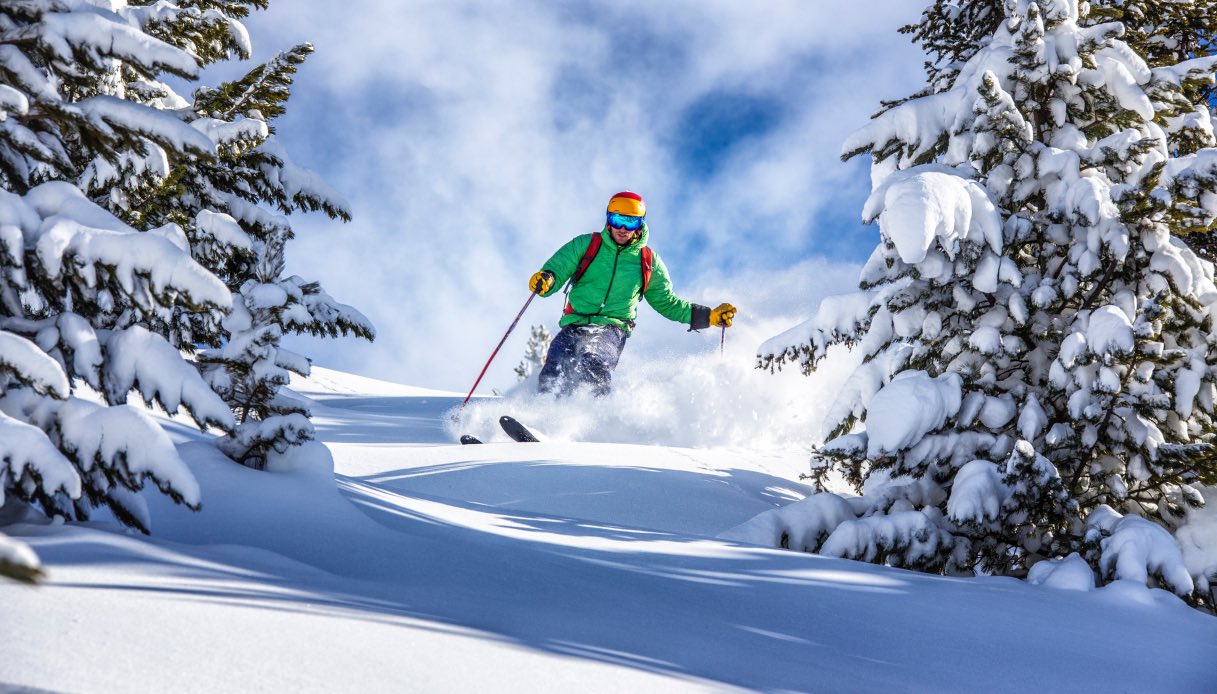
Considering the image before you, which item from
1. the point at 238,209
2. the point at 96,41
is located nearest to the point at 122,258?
the point at 96,41

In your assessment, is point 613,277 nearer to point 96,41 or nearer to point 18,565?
point 96,41

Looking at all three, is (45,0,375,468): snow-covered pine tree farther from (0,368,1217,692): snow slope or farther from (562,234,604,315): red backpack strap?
(562,234,604,315): red backpack strap

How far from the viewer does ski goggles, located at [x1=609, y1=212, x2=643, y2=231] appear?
10.2 meters

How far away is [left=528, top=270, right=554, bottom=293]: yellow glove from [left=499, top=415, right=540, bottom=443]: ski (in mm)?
2090

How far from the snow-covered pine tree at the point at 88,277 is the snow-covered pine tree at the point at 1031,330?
3582 mm

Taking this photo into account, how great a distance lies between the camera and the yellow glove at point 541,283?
10.1 m

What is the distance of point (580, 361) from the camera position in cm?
1023

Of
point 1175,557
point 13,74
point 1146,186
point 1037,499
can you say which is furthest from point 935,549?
point 13,74

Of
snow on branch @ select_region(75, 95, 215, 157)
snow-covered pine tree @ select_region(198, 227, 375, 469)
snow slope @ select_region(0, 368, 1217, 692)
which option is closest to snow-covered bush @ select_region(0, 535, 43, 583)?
snow slope @ select_region(0, 368, 1217, 692)

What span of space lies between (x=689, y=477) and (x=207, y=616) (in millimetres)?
5494

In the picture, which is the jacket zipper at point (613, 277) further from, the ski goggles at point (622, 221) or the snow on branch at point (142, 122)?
the snow on branch at point (142, 122)

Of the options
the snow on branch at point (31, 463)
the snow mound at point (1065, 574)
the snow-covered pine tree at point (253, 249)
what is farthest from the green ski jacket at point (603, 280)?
the snow on branch at point (31, 463)

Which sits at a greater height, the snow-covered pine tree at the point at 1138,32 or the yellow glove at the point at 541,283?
the snow-covered pine tree at the point at 1138,32

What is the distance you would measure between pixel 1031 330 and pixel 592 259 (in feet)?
19.7
